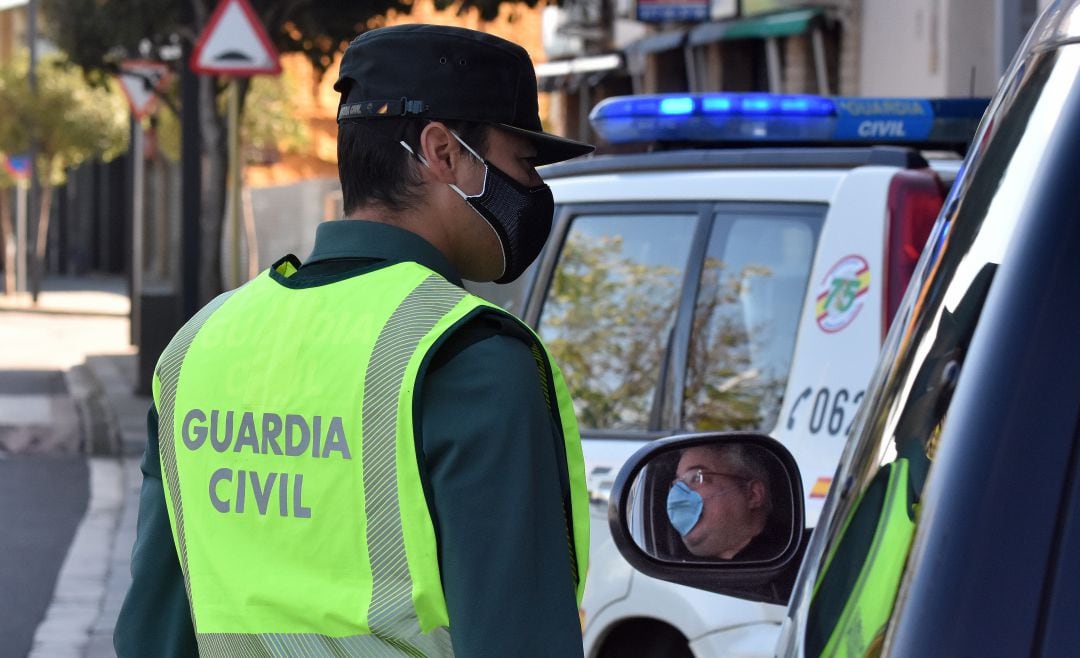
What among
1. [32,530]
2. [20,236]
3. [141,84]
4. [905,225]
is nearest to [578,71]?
[141,84]

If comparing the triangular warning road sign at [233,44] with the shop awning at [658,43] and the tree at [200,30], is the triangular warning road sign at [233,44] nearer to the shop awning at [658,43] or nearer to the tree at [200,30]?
the tree at [200,30]

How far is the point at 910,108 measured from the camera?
4.27 m

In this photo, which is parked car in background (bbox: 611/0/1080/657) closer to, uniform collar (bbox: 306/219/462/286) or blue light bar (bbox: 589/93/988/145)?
uniform collar (bbox: 306/219/462/286)

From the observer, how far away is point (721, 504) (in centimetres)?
200

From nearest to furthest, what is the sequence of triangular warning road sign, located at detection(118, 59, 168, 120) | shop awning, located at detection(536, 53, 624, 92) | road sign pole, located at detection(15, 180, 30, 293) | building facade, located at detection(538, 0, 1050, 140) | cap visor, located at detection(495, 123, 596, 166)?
cap visor, located at detection(495, 123, 596, 166)
building facade, located at detection(538, 0, 1050, 140)
triangular warning road sign, located at detection(118, 59, 168, 120)
shop awning, located at detection(536, 53, 624, 92)
road sign pole, located at detection(15, 180, 30, 293)

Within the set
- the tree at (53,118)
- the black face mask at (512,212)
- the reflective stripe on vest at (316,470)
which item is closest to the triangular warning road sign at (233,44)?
the black face mask at (512,212)

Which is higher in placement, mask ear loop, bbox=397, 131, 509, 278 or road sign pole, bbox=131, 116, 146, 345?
mask ear loop, bbox=397, 131, 509, 278

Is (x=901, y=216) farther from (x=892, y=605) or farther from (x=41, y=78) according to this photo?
(x=41, y=78)

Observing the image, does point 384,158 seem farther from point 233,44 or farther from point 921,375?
point 233,44

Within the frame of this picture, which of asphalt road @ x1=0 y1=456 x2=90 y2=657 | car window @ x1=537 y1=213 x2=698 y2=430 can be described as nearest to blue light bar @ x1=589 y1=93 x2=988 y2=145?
car window @ x1=537 y1=213 x2=698 y2=430

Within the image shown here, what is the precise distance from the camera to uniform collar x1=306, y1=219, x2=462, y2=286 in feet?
6.16

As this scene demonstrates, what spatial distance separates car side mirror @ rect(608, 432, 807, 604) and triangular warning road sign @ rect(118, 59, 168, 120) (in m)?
16.3

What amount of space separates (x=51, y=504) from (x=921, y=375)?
29.0 ft

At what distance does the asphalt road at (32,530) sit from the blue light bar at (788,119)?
136 inches
